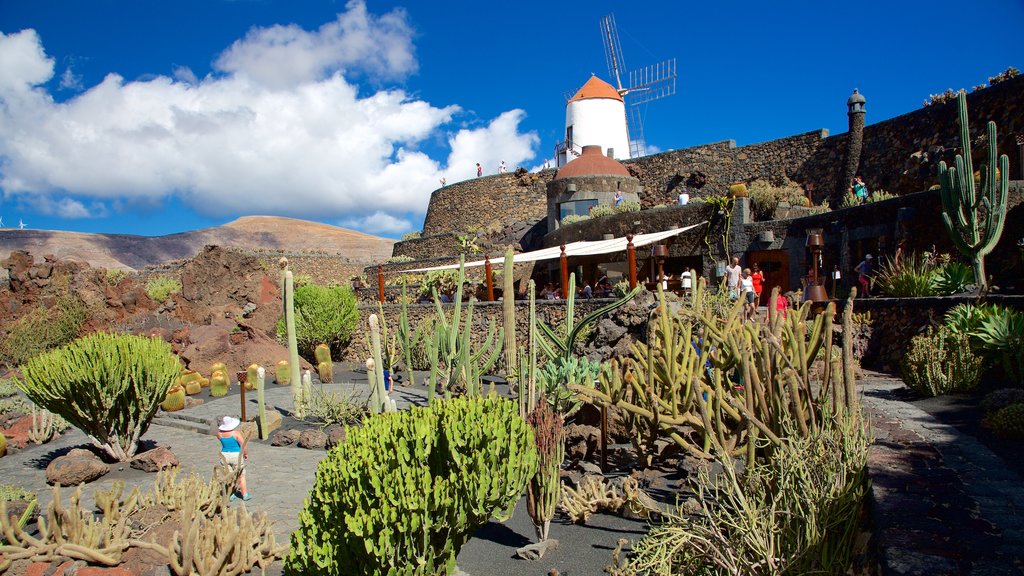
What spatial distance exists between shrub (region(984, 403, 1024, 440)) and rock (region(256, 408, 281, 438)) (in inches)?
314

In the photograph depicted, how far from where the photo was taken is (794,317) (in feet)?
16.6

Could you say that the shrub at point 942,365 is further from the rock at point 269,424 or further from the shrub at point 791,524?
the rock at point 269,424

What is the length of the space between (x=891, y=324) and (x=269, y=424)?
8870 millimetres

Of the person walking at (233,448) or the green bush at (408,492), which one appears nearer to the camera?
the green bush at (408,492)

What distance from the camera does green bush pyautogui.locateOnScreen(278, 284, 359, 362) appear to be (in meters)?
17.2

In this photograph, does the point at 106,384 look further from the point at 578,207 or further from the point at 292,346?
the point at 578,207

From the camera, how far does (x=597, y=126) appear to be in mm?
32719

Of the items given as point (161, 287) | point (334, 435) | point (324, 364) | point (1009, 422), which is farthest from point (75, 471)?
point (161, 287)

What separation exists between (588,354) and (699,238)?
22.1 feet

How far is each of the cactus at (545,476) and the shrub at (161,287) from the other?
2103 centimetres

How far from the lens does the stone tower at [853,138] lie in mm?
18828

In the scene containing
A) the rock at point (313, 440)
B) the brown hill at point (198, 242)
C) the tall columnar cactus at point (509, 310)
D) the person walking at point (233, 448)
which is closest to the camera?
the person walking at point (233, 448)

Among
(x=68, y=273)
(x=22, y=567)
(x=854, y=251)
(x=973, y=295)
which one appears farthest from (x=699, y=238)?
(x=68, y=273)

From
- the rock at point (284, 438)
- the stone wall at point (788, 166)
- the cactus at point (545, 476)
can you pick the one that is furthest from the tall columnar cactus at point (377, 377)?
the stone wall at point (788, 166)
